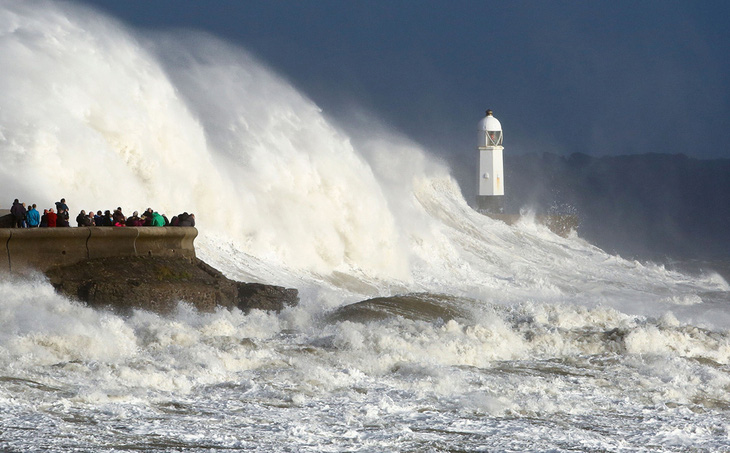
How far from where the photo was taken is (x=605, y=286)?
74.8 ft

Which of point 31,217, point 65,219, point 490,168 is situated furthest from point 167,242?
point 490,168

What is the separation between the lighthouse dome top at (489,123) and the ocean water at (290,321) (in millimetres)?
6829

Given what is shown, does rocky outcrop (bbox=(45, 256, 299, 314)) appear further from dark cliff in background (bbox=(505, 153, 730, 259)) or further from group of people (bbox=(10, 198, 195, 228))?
dark cliff in background (bbox=(505, 153, 730, 259))

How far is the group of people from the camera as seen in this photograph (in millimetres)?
10992

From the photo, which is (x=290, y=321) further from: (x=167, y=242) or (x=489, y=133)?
(x=489, y=133)

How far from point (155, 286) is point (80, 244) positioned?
1.03 meters

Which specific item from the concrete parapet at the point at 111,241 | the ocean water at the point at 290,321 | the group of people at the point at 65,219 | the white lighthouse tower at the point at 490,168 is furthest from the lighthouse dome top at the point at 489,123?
the concrete parapet at the point at 111,241

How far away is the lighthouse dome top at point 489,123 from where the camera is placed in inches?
1217

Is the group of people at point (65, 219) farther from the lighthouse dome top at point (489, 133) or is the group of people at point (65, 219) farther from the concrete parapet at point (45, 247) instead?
the lighthouse dome top at point (489, 133)

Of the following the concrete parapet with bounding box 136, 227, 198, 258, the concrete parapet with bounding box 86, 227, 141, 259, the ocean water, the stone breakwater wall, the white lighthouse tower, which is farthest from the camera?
the white lighthouse tower

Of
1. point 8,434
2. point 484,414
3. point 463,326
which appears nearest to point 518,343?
point 463,326

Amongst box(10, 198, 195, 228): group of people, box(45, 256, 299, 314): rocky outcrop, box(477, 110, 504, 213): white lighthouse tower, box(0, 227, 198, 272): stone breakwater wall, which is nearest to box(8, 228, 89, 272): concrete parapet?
box(0, 227, 198, 272): stone breakwater wall

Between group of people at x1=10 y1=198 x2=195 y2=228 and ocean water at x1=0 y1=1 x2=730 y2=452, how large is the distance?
1.13 metres

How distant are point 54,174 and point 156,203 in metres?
2.56
